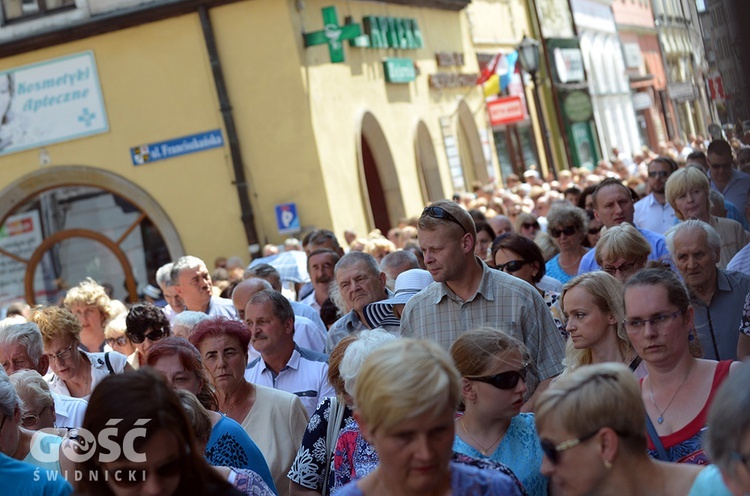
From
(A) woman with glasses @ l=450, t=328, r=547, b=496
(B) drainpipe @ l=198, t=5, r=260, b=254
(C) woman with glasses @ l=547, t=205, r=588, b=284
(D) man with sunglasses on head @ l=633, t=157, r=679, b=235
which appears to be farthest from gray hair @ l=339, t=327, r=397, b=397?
(B) drainpipe @ l=198, t=5, r=260, b=254

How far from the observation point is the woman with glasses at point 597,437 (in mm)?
3814

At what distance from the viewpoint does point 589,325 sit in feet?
20.5

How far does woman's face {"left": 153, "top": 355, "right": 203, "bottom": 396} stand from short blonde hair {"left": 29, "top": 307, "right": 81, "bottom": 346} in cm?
220

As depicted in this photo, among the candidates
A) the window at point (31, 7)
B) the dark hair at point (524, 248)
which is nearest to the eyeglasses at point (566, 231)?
the dark hair at point (524, 248)

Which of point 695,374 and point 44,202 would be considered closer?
point 695,374

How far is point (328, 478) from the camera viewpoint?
19.3 feet

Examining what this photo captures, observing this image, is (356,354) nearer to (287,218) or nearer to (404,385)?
(404,385)

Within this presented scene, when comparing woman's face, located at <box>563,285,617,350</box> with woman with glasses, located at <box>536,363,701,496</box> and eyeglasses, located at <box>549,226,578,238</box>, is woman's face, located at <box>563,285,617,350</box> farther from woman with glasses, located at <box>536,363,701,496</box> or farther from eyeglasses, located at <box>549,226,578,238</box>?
eyeglasses, located at <box>549,226,578,238</box>

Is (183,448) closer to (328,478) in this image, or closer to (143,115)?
(328,478)

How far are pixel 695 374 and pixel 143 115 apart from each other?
16552 mm

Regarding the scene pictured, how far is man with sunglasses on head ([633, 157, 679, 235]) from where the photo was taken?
41.0 ft

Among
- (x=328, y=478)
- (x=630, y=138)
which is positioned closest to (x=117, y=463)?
(x=328, y=478)

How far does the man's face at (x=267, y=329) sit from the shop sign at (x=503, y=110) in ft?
81.8

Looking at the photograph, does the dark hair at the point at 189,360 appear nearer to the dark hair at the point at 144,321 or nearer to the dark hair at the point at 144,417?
the dark hair at the point at 144,417
